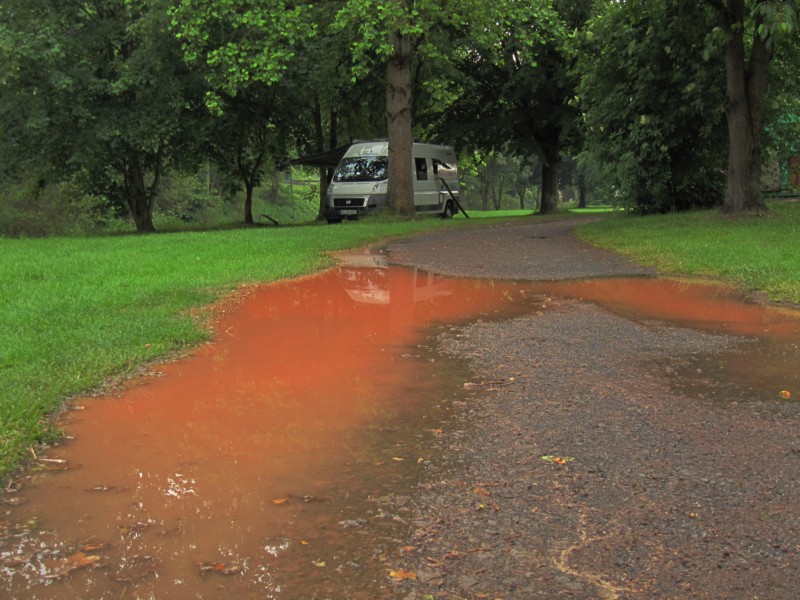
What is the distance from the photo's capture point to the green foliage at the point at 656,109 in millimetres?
17938

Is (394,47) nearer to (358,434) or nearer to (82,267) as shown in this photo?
(82,267)

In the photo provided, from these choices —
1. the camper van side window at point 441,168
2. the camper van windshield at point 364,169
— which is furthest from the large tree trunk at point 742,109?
the camper van side window at point 441,168

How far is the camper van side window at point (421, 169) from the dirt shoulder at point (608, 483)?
1786 cm

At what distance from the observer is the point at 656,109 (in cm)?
1886

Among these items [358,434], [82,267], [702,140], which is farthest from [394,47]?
[358,434]

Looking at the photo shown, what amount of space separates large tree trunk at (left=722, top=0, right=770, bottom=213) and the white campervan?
29.4 feet

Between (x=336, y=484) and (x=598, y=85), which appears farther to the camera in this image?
(x=598, y=85)

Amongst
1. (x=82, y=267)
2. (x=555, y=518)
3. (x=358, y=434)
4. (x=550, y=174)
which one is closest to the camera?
(x=555, y=518)

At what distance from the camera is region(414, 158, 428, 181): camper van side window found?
916 inches

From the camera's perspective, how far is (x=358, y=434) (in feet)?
13.2

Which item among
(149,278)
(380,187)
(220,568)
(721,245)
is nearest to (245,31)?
(380,187)

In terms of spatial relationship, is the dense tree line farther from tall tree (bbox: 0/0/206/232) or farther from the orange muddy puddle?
the orange muddy puddle

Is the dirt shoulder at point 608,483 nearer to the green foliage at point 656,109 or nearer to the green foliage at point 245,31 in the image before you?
the green foliage at point 656,109

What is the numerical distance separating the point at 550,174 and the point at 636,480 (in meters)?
29.0
